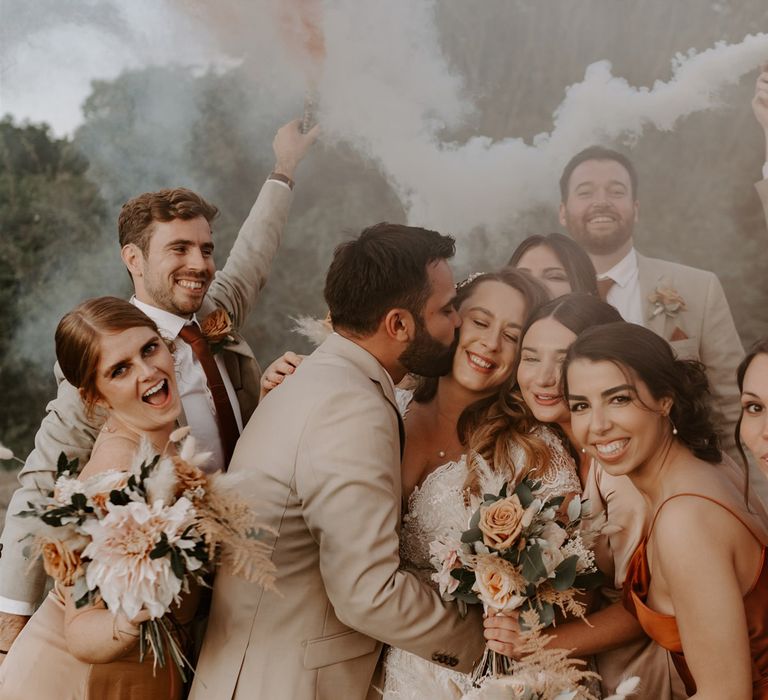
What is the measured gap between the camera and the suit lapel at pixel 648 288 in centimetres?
315

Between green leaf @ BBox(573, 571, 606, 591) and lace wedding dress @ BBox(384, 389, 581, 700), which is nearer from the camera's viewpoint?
green leaf @ BBox(573, 571, 606, 591)

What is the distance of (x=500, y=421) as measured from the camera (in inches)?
123

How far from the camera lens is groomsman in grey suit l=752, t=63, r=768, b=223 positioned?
3.10 metres

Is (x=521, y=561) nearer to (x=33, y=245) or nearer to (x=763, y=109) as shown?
(x=763, y=109)

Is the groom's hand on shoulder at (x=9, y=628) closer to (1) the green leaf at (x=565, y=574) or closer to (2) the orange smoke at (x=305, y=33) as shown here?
(1) the green leaf at (x=565, y=574)

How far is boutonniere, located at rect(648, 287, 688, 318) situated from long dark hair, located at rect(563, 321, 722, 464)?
0.33m

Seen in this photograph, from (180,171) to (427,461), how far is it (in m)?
1.76

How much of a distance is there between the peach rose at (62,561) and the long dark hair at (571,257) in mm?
1998

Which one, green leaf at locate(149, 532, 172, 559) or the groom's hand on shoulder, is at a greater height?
green leaf at locate(149, 532, 172, 559)

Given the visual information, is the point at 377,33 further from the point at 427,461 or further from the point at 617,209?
the point at 427,461

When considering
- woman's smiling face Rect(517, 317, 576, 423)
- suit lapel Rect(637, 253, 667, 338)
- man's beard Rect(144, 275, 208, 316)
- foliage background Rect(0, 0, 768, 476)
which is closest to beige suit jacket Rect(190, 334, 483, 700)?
woman's smiling face Rect(517, 317, 576, 423)

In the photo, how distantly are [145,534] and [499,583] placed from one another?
1073 millimetres

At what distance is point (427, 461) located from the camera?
317 cm

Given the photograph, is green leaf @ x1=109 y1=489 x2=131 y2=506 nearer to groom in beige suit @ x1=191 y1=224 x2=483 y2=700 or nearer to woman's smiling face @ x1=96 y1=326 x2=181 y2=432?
groom in beige suit @ x1=191 y1=224 x2=483 y2=700
